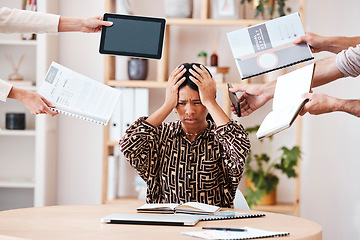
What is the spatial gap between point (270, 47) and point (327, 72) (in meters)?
0.31

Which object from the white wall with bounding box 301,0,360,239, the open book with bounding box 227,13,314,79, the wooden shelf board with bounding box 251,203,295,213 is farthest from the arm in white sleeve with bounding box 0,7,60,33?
the white wall with bounding box 301,0,360,239

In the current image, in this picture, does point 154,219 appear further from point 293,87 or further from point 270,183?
point 270,183

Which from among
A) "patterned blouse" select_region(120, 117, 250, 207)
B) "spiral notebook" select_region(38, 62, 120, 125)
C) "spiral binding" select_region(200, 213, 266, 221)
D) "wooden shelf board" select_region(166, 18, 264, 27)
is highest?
"wooden shelf board" select_region(166, 18, 264, 27)

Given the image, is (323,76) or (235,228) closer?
(235,228)

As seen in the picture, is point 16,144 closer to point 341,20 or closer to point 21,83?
point 21,83

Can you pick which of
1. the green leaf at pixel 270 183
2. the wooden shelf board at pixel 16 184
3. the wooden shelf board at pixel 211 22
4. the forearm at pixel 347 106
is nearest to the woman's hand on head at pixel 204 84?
the forearm at pixel 347 106

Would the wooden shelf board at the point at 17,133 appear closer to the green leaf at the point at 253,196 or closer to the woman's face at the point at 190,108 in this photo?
the green leaf at the point at 253,196

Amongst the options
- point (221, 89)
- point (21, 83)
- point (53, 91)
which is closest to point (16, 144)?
point (21, 83)

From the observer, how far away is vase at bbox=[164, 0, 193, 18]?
11.3ft

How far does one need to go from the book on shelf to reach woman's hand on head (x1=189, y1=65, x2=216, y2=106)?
29.1 inches

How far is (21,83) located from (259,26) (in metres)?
1.91

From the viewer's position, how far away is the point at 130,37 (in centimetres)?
226

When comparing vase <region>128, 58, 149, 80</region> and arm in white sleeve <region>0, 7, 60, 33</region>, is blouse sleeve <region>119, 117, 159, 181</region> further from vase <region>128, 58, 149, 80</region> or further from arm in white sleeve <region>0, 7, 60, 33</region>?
vase <region>128, 58, 149, 80</region>

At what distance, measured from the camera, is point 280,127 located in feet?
5.57
